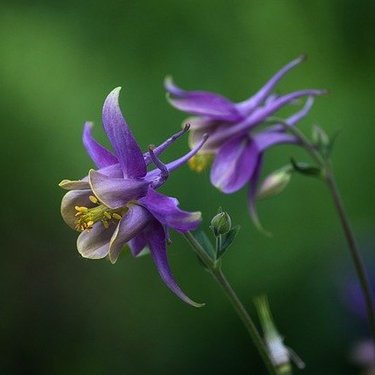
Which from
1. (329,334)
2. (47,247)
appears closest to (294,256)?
(329,334)

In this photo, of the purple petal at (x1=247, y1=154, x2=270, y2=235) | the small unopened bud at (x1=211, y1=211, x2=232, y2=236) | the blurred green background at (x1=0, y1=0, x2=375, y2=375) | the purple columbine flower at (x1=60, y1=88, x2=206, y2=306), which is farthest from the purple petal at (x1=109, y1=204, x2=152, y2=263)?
the blurred green background at (x1=0, y1=0, x2=375, y2=375)

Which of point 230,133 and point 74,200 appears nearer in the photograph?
point 74,200

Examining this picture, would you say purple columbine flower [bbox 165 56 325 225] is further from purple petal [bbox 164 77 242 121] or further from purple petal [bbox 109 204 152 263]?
purple petal [bbox 109 204 152 263]

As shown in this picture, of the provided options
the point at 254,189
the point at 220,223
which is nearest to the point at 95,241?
the point at 220,223

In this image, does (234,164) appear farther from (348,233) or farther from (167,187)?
(167,187)

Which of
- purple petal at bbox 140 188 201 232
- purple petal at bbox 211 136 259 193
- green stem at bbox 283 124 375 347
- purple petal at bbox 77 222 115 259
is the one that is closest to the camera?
purple petal at bbox 140 188 201 232

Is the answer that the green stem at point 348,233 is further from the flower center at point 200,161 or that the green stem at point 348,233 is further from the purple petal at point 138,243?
the purple petal at point 138,243
